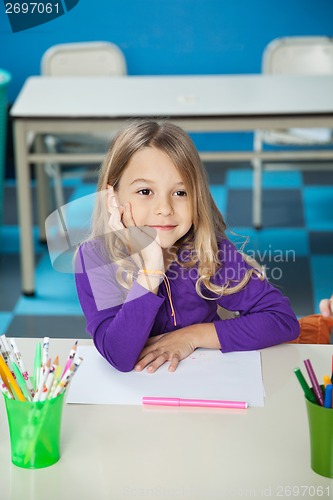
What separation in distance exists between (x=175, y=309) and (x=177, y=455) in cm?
50

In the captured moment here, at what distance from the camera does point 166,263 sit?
63.2 inches

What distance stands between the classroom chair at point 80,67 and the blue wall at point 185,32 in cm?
65

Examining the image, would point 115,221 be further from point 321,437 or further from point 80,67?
point 80,67

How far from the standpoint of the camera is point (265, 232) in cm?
382

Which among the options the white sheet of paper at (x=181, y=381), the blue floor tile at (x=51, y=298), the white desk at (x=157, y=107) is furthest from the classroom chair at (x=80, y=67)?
the white sheet of paper at (x=181, y=381)

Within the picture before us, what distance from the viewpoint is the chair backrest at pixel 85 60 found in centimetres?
378

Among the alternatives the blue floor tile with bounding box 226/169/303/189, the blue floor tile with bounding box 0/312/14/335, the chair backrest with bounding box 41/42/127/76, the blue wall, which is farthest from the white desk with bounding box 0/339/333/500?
the blue wall

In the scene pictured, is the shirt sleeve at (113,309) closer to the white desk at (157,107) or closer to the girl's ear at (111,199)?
the girl's ear at (111,199)

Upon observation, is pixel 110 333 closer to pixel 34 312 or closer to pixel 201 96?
pixel 34 312

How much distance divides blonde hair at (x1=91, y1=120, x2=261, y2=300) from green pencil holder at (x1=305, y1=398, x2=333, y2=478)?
0.50 meters

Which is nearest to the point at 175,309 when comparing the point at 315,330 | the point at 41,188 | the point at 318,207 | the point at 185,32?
the point at 315,330

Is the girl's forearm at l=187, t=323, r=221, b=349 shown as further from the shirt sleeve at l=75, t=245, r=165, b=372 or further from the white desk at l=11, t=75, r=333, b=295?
the white desk at l=11, t=75, r=333, b=295

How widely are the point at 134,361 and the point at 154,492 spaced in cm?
35

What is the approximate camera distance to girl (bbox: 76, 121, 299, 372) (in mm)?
1473
